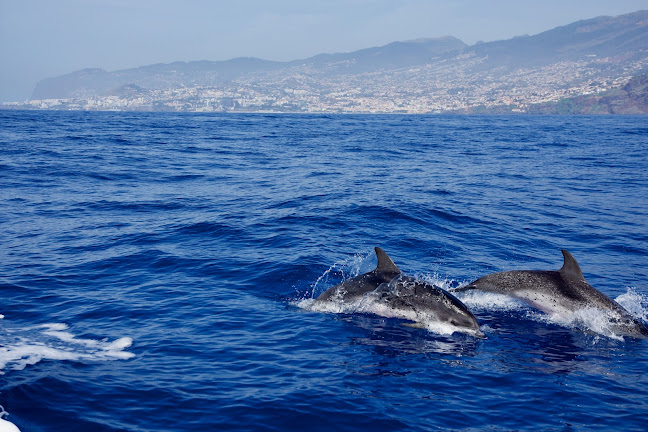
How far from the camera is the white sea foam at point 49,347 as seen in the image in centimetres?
934

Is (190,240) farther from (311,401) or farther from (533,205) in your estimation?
(533,205)

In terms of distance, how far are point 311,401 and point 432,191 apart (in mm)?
20452

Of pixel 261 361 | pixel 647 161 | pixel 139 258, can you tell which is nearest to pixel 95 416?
pixel 261 361

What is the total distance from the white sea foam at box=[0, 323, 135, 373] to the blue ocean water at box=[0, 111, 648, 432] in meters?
0.05

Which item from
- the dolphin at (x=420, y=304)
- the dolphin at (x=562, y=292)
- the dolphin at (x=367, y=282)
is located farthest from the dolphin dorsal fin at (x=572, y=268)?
the dolphin at (x=367, y=282)

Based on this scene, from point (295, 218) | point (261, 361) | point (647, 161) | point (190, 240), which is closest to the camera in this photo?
point (261, 361)

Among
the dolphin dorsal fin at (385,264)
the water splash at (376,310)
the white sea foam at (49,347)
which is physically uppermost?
the dolphin dorsal fin at (385,264)

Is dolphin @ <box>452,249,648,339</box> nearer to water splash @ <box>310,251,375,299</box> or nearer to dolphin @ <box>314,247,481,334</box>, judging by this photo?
dolphin @ <box>314,247,481,334</box>

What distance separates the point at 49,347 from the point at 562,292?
35.0 feet

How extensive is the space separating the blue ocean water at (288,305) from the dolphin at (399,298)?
0.37 m

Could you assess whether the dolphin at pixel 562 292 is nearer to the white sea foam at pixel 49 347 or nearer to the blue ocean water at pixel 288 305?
the blue ocean water at pixel 288 305

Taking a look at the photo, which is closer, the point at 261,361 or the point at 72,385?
the point at 72,385

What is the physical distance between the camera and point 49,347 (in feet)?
32.3

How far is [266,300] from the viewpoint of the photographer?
42.9 ft
